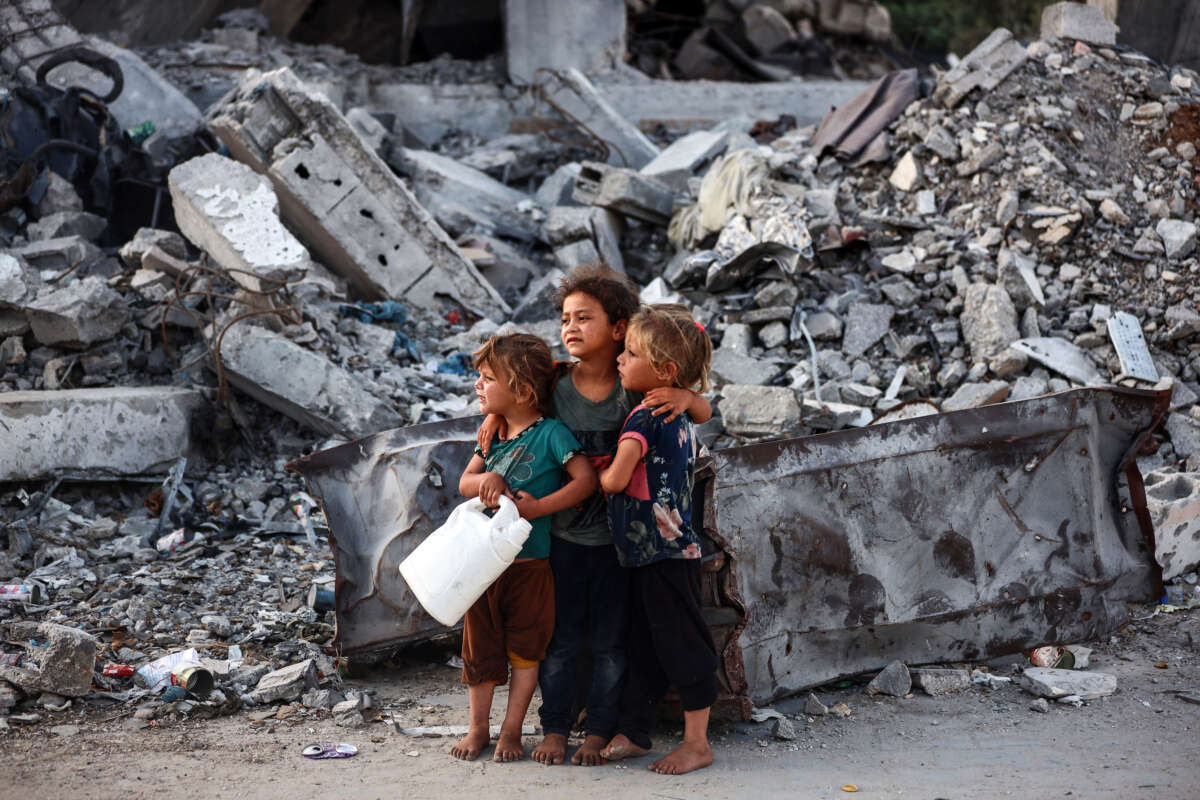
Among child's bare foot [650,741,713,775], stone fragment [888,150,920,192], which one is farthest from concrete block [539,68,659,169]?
child's bare foot [650,741,713,775]

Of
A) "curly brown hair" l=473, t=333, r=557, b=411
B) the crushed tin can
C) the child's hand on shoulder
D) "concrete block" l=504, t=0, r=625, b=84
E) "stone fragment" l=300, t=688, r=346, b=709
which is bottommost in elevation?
"stone fragment" l=300, t=688, r=346, b=709

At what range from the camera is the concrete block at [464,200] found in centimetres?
903

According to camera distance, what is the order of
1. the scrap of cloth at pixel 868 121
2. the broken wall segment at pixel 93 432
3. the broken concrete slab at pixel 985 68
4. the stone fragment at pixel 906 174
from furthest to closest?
the scrap of cloth at pixel 868 121 → the broken concrete slab at pixel 985 68 → the stone fragment at pixel 906 174 → the broken wall segment at pixel 93 432

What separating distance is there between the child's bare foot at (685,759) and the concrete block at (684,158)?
715 cm

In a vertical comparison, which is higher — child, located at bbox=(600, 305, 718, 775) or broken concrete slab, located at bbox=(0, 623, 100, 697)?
child, located at bbox=(600, 305, 718, 775)

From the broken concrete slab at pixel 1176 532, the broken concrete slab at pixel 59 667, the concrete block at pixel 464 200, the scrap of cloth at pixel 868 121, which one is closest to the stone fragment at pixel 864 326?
the scrap of cloth at pixel 868 121

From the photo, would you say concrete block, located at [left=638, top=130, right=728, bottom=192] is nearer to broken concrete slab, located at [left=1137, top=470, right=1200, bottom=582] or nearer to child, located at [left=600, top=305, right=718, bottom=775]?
broken concrete slab, located at [left=1137, top=470, right=1200, bottom=582]

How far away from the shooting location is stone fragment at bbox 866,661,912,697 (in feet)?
11.0

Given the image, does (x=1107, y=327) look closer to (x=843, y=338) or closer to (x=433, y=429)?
(x=843, y=338)

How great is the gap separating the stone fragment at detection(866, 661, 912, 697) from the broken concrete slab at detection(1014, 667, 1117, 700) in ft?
1.31

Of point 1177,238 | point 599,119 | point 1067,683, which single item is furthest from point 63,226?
point 1177,238

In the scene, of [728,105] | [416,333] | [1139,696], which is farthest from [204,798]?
[728,105]

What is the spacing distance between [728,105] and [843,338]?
629 centimetres

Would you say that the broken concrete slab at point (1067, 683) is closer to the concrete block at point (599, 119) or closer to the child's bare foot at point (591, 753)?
the child's bare foot at point (591, 753)
